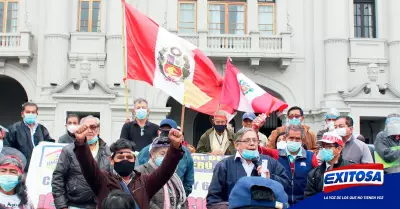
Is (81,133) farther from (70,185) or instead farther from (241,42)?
(241,42)

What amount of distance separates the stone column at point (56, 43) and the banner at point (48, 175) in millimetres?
11360

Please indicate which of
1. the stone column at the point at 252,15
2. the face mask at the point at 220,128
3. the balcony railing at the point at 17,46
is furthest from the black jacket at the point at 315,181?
the balcony railing at the point at 17,46

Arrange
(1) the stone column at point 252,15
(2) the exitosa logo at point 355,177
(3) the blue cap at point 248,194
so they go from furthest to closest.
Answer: (1) the stone column at point 252,15 → (3) the blue cap at point 248,194 → (2) the exitosa logo at point 355,177

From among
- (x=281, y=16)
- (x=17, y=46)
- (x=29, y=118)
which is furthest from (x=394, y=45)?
(x=29, y=118)

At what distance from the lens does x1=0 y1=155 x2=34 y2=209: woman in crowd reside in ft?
18.9

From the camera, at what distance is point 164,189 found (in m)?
5.93

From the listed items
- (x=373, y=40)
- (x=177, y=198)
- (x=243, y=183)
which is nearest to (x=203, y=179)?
(x=177, y=198)

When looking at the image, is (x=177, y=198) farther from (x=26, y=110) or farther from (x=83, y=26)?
(x=83, y=26)

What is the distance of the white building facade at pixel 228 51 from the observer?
1945 cm

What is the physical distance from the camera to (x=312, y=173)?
6254 mm

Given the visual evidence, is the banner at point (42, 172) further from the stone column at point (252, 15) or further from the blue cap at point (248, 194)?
the stone column at point (252, 15)

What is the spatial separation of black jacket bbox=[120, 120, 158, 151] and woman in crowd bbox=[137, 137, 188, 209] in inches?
109

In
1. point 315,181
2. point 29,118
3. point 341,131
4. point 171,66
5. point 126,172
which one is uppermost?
point 171,66

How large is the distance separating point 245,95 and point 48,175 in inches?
143
